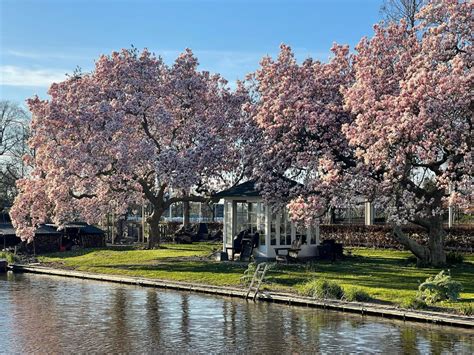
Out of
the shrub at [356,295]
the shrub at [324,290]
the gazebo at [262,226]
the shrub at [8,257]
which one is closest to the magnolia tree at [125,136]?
the shrub at [8,257]

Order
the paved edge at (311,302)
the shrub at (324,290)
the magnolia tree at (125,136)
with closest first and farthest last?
the paved edge at (311,302)
the shrub at (324,290)
the magnolia tree at (125,136)

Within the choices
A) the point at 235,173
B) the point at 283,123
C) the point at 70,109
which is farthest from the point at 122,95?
the point at 283,123

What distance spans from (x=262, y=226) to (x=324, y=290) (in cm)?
1184

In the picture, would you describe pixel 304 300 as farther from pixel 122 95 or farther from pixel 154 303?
pixel 122 95

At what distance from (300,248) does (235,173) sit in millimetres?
7641

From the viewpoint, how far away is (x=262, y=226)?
1346 inches

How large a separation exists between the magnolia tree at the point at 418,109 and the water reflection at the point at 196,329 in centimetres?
802

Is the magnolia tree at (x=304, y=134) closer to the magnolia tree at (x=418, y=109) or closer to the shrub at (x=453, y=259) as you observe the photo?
the magnolia tree at (x=418, y=109)

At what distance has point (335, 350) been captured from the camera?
15961mm

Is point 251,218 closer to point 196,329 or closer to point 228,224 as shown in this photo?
point 228,224

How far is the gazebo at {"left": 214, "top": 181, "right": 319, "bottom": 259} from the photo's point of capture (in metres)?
33.8

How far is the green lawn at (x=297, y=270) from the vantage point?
2423cm

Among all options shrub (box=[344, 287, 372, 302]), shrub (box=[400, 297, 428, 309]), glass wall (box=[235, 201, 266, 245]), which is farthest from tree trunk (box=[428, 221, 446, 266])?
shrub (box=[400, 297, 428, 309])

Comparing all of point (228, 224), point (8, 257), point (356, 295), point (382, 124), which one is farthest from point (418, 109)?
point (8, 257)
